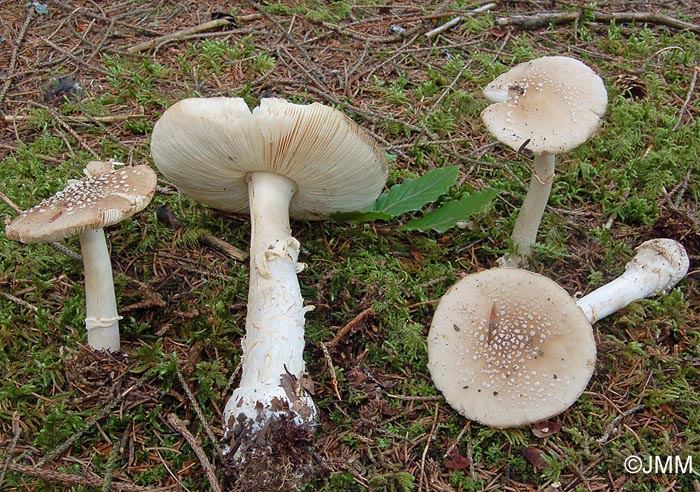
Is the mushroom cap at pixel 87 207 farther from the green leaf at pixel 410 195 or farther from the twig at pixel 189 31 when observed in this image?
the twig at pixel 189 31

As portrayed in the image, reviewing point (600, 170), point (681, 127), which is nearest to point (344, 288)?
point (600, 170)

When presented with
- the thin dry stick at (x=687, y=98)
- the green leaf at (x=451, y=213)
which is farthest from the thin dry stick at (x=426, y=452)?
the thin dry stick at (x=687, y=98)

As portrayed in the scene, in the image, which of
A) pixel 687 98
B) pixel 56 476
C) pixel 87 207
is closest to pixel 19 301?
pixel 87 207

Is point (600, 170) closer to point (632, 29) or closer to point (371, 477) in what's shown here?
point (632, 29)

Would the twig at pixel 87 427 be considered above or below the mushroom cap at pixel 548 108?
below

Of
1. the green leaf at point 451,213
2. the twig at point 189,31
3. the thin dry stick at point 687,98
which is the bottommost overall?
the green leaf at point 451,213

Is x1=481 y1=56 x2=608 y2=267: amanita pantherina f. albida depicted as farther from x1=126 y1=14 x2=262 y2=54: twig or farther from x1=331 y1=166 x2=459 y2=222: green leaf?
x1=126 y1=14 x2=262 y2=54: twig
